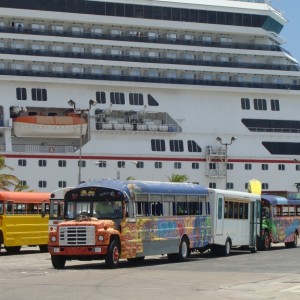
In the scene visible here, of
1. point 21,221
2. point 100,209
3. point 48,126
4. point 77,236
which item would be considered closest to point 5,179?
point 48,126

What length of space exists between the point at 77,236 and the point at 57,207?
2.87 m

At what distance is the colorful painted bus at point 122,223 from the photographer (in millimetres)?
24578

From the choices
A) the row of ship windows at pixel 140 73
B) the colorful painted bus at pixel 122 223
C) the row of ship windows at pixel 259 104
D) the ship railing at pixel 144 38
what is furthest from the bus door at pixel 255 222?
the row of ship windows at pixel 259 104

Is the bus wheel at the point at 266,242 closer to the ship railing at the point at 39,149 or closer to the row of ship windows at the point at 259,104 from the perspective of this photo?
the ship railing at the point at 39,149

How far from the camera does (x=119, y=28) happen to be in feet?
209

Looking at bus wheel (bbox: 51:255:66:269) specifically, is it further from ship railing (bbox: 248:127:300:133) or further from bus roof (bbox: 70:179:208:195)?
ship railing (bbox: 248:127:300:133)

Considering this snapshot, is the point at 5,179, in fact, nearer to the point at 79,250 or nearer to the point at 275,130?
the point at 275,130

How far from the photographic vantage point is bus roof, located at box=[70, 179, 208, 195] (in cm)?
2584

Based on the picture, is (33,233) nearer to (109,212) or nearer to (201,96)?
(109,212)

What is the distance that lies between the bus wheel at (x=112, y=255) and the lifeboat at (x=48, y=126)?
32.7 m

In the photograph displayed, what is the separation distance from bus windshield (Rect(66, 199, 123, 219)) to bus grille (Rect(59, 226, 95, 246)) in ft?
2.98

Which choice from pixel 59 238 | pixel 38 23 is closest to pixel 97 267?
pixel 59 238

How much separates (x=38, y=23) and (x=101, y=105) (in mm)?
6917

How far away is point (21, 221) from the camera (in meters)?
33.7
